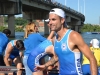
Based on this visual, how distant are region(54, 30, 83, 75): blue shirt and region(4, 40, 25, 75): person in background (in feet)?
10.3

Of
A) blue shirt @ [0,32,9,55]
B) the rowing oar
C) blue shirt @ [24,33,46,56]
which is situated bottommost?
the rowing oar

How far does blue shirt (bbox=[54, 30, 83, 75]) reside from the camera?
14.5 feet

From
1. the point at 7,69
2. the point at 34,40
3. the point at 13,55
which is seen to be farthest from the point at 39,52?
the point at 13,55

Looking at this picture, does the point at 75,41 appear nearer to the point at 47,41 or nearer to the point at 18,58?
the point at 47,41

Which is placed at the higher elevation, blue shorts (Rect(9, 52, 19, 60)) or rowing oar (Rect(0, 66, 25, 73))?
blue shorts (Rect(9, 52, 19, 60))

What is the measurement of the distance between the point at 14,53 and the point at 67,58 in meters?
4.22

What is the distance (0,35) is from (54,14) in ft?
12.8

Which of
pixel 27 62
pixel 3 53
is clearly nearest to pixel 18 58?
pixel 3 53

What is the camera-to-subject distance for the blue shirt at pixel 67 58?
443 centimetres

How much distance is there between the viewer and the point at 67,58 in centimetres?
445

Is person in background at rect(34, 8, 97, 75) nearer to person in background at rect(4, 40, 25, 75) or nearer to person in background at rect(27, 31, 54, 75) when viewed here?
person in background at rect(27, 31, 54, 75)

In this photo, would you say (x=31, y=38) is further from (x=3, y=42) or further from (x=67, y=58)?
(x=67, y=58)

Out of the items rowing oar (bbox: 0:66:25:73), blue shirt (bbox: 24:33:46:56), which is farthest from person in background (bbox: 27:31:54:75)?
rowing oar (bbox: 0:66:25:73)

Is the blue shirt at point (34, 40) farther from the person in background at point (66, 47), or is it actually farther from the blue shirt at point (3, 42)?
the person in background at point (66, 47)
